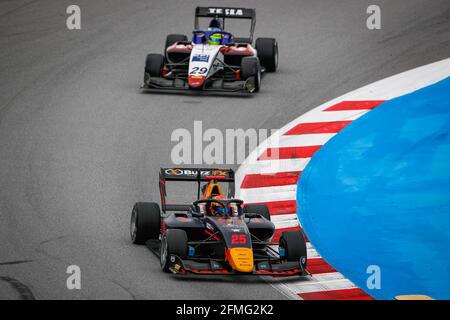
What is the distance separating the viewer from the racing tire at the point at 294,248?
1438 cm

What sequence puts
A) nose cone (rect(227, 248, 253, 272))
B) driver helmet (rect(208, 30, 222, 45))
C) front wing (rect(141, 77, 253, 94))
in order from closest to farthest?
nose cone (rect(227, 248, 253, 272))
front wing (rect(141, 77, 253, 94))
driver helmet (rect(208, 30, 222, 45))

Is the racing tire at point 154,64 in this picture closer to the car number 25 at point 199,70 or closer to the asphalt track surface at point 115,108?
the asphalt track surface at point 115,108

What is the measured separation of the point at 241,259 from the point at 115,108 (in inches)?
370

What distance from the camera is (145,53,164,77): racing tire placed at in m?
23.0

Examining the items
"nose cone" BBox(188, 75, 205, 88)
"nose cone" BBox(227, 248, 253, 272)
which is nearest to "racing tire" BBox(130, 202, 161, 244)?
"nose cone" BBox(227, 248, 253, 272)

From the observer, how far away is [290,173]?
1884 cm

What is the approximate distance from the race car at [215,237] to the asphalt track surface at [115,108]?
246 mm

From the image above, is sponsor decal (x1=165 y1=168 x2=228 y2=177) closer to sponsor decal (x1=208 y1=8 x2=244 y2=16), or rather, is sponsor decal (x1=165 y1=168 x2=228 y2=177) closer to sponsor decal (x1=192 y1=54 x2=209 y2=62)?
sponsor decal (x1=192 y1=54 x2=209 y2=62)

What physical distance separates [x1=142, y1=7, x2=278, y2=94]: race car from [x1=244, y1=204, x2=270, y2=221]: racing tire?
721 centimetres

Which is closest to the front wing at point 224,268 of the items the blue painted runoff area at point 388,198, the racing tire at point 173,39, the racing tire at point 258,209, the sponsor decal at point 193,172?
the blue painted runoff area at point 388,198

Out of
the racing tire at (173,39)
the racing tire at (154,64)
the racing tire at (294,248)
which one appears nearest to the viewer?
the racing tire at (294,248)
